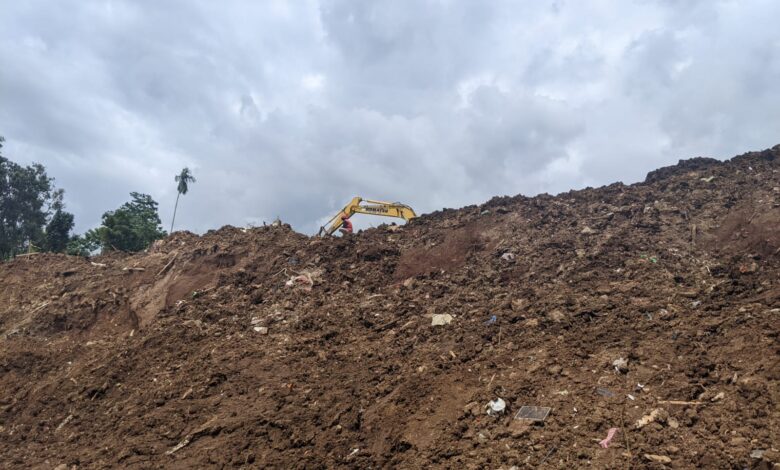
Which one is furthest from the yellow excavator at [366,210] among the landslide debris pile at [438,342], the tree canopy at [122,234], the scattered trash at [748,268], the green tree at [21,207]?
the green tree at [21,207]

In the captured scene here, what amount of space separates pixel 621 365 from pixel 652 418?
2.69 feet

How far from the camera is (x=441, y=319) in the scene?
6492mm

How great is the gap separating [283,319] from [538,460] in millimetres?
4991

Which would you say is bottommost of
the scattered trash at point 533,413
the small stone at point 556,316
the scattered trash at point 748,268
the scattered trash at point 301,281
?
the scattered trash at point 533,413

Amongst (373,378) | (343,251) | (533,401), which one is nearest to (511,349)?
(533,401)

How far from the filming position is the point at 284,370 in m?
6.07

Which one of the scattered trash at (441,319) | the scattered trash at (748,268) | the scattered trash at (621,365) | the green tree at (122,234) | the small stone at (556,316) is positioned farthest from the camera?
the green tree at (122,234)

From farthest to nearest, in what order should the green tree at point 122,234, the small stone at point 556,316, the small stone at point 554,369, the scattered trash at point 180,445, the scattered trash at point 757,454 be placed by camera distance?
the green tree at point 122,234
the small stone at point 556,316
the scattered trash at point 180,445
the small stone at point 554,369
the scattered trash at point 757,454

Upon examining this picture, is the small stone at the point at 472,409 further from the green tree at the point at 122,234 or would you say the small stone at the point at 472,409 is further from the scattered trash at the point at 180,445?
the green tree at the point at 122,234

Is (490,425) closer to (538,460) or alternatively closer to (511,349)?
(538,460)

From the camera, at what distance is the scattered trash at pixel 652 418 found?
354 centimetres

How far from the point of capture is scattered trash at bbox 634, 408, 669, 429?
3542mm

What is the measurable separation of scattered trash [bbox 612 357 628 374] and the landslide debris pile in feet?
0.06

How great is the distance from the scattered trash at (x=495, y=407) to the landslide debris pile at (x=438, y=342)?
4 cm
